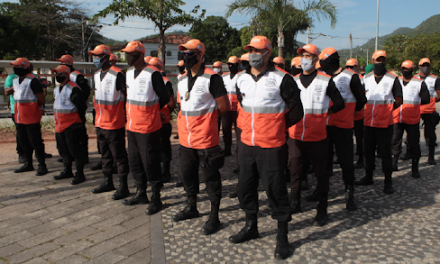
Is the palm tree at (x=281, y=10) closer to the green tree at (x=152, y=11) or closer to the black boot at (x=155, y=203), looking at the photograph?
the green tree at (x=152, y=11)

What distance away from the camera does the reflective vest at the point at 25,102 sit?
6.24 metres

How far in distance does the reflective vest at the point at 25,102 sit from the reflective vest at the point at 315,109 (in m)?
4.95

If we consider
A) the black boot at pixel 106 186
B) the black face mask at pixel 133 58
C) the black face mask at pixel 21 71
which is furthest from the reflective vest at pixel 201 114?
the black face mask at pixel 21 71

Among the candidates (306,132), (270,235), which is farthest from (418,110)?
(270,235)

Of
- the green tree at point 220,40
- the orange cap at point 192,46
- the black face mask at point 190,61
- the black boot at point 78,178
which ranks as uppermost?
the green tree at point 220,40

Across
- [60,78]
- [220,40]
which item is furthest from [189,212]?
[220,40]

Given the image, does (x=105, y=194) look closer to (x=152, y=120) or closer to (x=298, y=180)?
(x=152, y=120)

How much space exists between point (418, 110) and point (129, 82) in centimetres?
544

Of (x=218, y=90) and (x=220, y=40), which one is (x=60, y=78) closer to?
(x=218, y=90)

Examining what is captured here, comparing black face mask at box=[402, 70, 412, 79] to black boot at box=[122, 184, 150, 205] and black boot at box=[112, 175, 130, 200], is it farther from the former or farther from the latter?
black boot at box=[112, 175, 130, 200]

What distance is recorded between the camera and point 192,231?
4047 millimetres

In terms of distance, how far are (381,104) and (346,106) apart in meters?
1.14

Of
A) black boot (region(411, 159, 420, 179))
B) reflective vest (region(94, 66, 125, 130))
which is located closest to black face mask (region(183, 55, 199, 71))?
reflective vest (region(94, 66, 125, 130))

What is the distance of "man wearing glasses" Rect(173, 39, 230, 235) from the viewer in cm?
402
